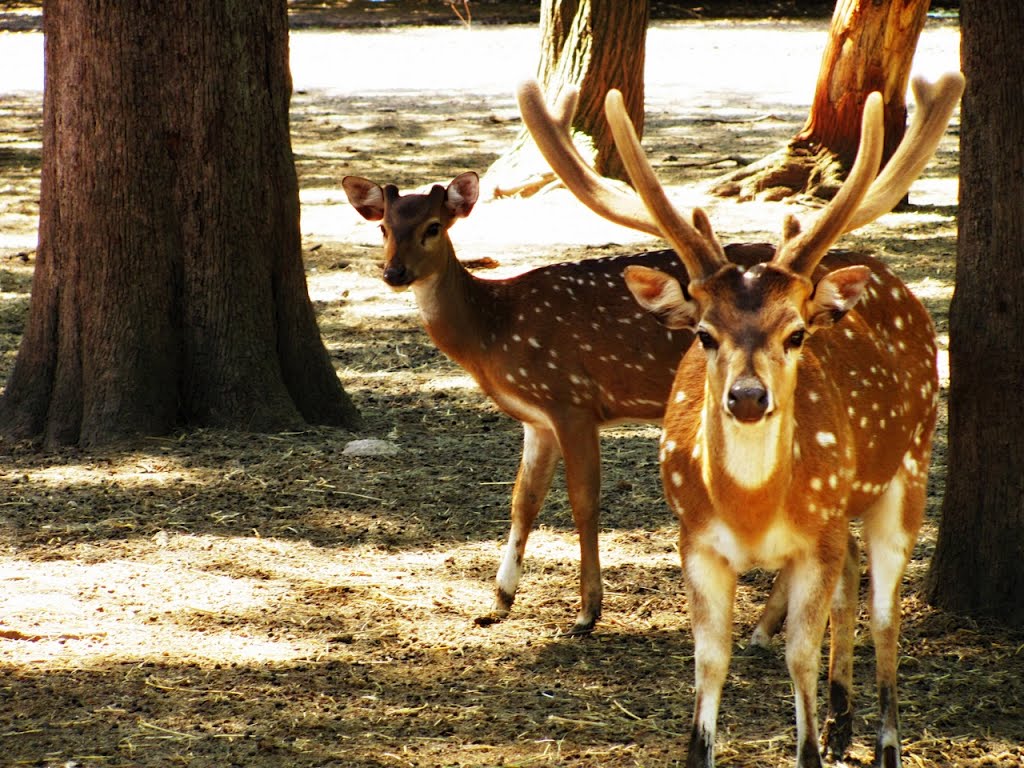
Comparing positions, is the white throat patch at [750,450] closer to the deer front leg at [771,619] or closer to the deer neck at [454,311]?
the deer front leg at [771,619]

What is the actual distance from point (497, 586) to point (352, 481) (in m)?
1.48

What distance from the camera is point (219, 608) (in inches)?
208

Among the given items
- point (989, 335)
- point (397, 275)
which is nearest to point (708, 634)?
point (989, 335)

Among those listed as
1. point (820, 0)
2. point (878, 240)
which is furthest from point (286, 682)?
point (820, 0)

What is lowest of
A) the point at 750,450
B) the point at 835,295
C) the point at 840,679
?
the point at 840,679

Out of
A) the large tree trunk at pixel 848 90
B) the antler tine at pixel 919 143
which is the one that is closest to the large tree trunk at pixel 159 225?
the antler tine at pixel 919 143

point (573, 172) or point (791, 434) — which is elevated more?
point (573, 172)

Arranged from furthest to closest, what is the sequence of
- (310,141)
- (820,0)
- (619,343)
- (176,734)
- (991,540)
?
(820,0)
(310,141)
(619,343)
(991,540)
(176,734)

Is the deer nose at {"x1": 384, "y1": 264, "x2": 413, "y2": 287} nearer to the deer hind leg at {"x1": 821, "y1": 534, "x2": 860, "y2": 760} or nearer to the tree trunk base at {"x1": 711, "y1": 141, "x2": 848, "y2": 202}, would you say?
the deer hind leg at {"x1": 821, "y1": 534, "x2": 860, "y2": 760}

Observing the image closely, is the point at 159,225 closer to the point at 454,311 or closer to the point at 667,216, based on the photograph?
the point at 454,311

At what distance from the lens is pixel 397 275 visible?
221 inches

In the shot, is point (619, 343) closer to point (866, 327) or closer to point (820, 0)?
point (866, 327)

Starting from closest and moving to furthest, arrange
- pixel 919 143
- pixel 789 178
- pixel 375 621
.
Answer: pixel 919 143 → pixel 375 621 → pixel 789 178

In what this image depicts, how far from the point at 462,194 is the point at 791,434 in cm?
247
